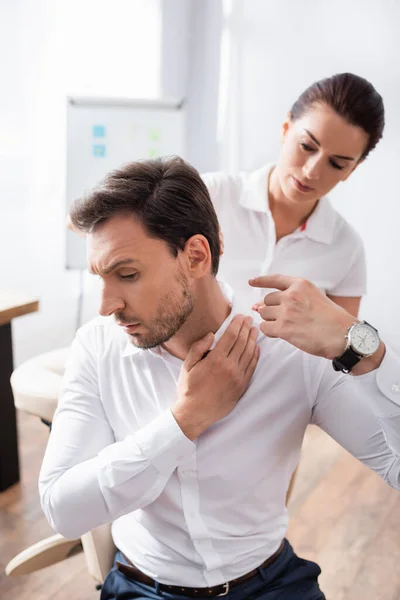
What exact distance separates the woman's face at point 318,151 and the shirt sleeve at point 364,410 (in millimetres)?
636

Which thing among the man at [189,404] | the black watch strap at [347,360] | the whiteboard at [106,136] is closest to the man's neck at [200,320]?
the man at [189,404]

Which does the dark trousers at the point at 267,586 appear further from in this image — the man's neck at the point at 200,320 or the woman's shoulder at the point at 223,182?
the woman's shoulder at the point at 223,182

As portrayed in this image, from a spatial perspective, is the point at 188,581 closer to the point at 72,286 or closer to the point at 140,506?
the point at 140,506

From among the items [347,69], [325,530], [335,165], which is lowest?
[325,530]

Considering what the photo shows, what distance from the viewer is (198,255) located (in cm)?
115

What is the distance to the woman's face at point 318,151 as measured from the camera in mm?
1598

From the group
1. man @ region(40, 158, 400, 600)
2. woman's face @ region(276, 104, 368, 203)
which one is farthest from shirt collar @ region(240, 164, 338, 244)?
man @ region(40, 158, 400, 600)

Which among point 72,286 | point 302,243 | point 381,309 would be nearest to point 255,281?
point 302,243

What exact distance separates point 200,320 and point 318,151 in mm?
670

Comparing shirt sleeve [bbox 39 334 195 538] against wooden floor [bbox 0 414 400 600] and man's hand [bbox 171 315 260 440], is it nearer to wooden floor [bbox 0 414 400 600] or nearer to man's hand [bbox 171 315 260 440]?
man's hand [bbox 171 315 260 440]

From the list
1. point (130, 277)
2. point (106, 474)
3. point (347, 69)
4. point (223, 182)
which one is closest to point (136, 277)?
point (130, 277)

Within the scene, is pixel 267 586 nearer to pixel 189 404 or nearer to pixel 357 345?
pixel 189 404

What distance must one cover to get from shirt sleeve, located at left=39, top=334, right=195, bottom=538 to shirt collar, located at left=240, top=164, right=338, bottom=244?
36.7 inches

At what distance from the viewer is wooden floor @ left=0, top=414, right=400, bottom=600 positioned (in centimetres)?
207
